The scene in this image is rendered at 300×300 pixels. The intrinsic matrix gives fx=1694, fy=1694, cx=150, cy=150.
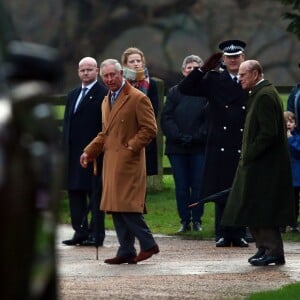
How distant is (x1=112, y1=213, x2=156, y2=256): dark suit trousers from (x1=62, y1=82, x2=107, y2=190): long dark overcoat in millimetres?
2315

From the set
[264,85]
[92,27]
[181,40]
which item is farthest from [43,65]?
[181,40]

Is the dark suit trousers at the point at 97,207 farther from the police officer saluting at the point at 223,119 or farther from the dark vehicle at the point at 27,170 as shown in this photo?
the dark vehicle at the point at 27,170

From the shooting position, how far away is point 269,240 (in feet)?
46.9

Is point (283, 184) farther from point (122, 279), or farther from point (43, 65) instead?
point (43, 65)

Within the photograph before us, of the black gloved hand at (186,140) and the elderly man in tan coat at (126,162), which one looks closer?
the elderly man in tan coat at (126,162)

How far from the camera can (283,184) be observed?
14406mm

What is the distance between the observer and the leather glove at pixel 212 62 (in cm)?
1566

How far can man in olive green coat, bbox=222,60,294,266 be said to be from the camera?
46.5ft

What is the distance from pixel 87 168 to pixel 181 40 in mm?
5203

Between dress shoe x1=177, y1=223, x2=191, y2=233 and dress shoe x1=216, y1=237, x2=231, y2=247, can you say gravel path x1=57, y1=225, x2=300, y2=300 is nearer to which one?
dress shoe x1=216, y1=237, x2=231, y2=247

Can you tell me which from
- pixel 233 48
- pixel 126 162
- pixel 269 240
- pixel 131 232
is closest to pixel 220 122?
pixel 233 48

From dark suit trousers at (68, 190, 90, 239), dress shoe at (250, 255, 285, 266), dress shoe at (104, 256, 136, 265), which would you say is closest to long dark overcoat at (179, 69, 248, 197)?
dark suit trousers at (68, 190, 90, 239)

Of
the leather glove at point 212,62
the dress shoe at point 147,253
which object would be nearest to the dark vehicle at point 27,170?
the dress shoe at point 147,253

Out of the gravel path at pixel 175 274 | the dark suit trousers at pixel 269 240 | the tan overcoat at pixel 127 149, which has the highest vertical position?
the tan overcoat at pixel 127 149
